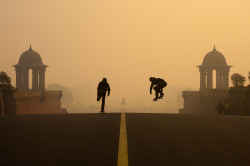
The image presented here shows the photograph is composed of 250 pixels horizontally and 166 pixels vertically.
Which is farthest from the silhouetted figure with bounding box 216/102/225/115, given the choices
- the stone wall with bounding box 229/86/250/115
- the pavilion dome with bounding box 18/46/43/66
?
the pavilion dome with bounding box 18/46/43/66

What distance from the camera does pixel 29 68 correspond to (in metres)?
83.7

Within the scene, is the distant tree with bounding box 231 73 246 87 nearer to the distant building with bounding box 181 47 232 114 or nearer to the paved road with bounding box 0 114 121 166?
the distant building with bounding box 181 47 232 114

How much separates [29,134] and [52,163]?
399 centimetres

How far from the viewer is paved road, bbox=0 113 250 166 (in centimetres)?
720

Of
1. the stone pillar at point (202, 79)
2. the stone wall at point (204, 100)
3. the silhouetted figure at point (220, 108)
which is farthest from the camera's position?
the stone pillar at point (202, 79)

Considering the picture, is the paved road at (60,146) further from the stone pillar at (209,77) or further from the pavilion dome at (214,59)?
the pavilion dome at (214,59)

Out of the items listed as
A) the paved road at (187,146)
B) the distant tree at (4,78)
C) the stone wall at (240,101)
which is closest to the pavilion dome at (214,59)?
the distant tree at (4,78)

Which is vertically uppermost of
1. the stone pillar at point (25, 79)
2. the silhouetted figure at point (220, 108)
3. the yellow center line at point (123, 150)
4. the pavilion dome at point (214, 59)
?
the pavilion dome at point (214, 59)

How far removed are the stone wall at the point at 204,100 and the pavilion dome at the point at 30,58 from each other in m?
26.8

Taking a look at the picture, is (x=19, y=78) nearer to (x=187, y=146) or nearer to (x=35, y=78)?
(x=35, y=78)

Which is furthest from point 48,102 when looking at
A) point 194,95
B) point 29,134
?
point 29,134

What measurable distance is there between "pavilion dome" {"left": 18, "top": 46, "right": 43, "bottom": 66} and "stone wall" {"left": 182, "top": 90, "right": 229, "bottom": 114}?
26.8m

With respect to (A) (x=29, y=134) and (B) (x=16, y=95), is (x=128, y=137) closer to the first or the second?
(A) (x=29, y=134)

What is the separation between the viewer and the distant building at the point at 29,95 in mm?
45375
